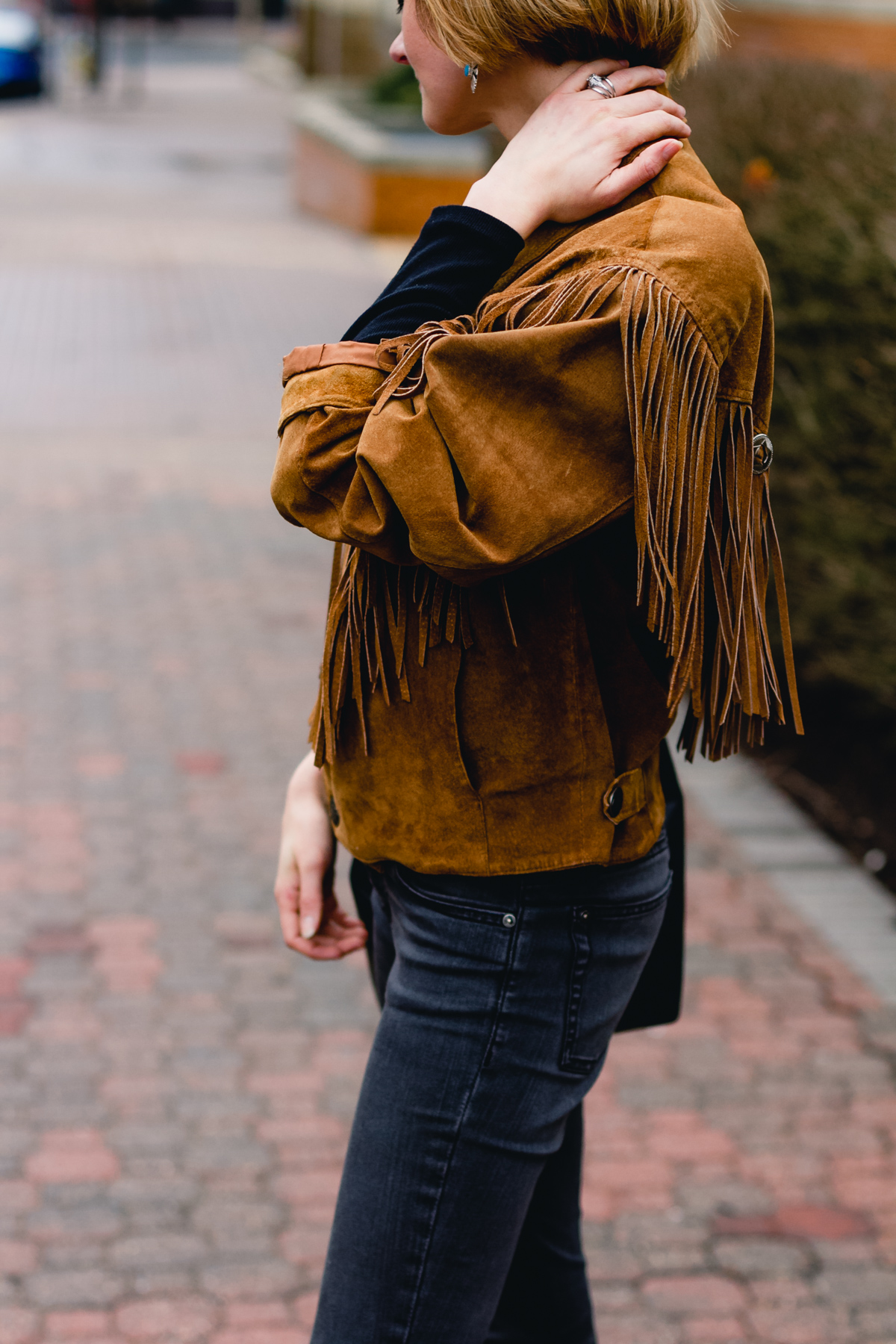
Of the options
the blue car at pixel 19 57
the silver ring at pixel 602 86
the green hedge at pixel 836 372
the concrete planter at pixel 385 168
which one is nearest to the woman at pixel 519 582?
the silver ring at pixel 602 86

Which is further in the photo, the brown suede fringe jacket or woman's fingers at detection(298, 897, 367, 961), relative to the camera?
woman's fingers at detection(298, 897, 367, 961)

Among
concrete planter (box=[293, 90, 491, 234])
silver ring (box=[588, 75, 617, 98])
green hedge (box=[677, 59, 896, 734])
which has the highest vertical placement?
silver ring (box=[588, 75, 617, 98])

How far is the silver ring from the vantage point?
4.91 feet

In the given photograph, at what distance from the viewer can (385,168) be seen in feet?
44.3

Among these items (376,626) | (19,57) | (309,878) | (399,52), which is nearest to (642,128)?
(399,52)

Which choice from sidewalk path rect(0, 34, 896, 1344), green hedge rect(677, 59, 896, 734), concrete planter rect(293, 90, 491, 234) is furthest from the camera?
concrete planter rect(293, 90, 491, 234)

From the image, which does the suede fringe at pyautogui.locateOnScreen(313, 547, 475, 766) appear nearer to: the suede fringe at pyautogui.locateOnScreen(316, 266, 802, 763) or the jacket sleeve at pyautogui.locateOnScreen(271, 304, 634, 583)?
the suede fringe at pyautogui.locateOnScreen(316, 266, 802, 763)

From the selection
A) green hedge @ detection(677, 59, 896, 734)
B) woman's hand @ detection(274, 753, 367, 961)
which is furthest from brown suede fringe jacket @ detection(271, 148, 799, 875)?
green hedge @ detection(677, 59, 896, 734)

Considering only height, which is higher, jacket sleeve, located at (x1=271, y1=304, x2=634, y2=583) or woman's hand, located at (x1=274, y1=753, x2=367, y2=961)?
jacket sleeve, located at (x1=271, y1=304, x2=634, y2=583)

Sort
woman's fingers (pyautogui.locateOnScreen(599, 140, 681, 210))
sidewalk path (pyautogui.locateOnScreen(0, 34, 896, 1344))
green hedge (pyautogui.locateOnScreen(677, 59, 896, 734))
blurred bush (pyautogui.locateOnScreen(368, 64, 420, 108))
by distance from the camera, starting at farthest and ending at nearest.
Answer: blurred bush (pyautogui.locateOnScreen(368, 64, 420, 108)) < green hedge (pyautogui.locateOnScreen(677, 59, 896, 734)) < sidewalk path (pyautogui.locateOnScreen(0, 34, 896, 1344)) < woman's fingers (pyautogui.locateOnScreen(599, 140, 681, 210))

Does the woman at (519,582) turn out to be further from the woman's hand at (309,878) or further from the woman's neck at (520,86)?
the woman's hand at (309,878)

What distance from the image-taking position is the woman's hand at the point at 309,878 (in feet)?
6.20

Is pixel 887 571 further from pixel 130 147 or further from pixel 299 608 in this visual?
pixel 130 147

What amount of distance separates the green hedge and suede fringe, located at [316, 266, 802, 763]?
285 cm
